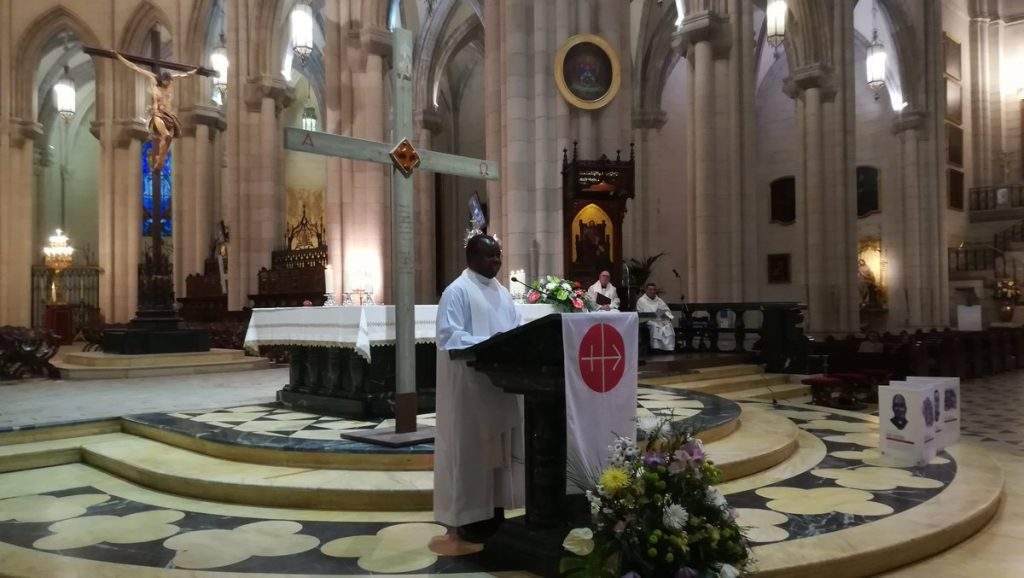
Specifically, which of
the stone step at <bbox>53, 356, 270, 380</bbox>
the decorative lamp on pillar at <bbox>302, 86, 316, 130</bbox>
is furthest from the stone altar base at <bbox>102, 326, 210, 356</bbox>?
the decorative lamp on pillar at <bbox>302, 86, 316, 130</bbox>

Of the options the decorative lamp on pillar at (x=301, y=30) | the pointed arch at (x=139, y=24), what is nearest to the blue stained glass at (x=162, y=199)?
the pointed arch at (x=139, y=24)

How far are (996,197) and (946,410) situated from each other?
75.9 ft

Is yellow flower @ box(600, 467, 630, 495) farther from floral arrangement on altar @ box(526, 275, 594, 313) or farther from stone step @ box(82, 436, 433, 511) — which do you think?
floral arrangement on altar @ box(526, 275, 594, 313)

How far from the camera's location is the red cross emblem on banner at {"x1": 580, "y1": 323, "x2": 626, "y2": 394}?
2953mm

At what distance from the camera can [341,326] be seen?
630 cm

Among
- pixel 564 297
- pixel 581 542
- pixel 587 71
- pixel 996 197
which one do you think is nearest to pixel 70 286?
pixel 587 71

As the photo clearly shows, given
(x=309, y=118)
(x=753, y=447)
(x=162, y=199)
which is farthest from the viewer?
(x=309, y=118)

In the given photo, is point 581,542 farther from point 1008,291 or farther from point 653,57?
point 653,57

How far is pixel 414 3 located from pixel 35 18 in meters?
11.1

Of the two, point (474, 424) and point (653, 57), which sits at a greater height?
point (653, 57)

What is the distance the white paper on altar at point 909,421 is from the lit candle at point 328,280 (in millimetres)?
12176

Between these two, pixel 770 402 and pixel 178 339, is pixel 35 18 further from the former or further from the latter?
pixel 770 402

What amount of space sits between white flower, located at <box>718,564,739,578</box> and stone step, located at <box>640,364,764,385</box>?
6702 millimetres

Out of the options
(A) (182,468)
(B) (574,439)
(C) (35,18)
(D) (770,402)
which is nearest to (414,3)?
(C) (35,18)
